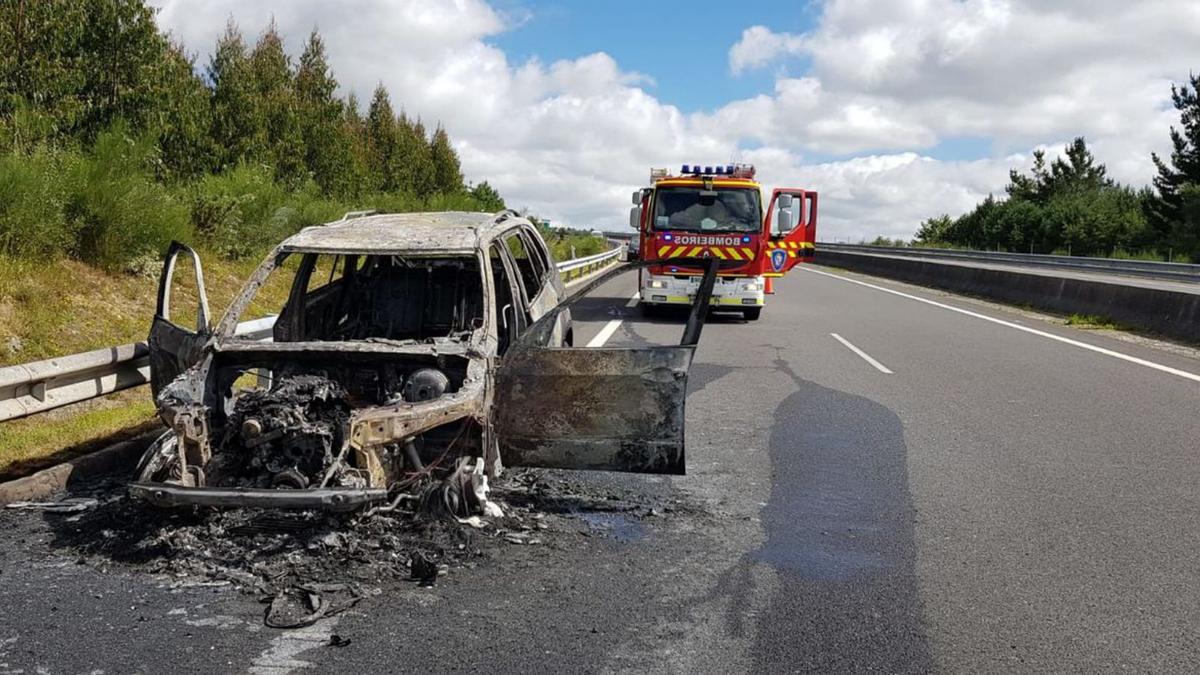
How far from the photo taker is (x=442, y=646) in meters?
3.85

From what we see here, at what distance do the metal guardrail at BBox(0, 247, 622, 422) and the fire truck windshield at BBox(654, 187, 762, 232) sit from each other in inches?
383

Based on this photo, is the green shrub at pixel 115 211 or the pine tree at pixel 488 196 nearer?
the green shrub at pixel 115 211

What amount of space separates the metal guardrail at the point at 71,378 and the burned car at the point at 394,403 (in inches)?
22.1

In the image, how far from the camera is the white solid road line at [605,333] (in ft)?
42.6

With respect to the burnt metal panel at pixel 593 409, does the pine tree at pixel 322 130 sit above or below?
above

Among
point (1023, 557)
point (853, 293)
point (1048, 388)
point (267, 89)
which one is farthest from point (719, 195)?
point (267, 89)

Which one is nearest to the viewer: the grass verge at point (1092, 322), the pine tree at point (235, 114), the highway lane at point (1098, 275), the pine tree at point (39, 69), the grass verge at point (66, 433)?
the grass verge at point (66, 433)

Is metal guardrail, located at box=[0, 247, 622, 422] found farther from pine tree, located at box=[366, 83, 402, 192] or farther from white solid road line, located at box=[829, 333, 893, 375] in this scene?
pine tree, located at box=[366, 83, 402, 192]

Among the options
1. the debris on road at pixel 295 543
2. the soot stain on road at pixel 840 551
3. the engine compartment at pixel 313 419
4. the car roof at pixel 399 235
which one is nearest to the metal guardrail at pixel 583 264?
the car roof at pixel 399 235

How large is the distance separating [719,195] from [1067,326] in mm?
6341

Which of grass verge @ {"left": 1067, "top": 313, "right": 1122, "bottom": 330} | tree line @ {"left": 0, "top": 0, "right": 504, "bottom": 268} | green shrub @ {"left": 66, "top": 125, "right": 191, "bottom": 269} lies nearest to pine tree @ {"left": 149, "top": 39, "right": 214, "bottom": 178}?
tree line @ {"left": 0, "top": 0, "right": 504, "bottom": 268}

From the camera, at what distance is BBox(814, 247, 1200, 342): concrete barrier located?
15094 millimetres

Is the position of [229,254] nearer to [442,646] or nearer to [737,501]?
[737,501]

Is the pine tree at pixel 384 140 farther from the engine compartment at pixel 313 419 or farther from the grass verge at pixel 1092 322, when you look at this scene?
the engine compartment at pixel 313 419
